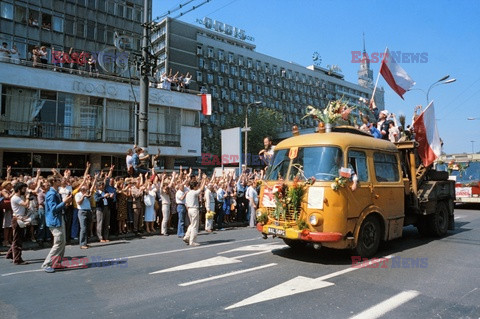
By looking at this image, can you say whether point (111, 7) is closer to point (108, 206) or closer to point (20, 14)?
point (20, 14)

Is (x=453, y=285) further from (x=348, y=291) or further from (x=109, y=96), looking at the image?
(x=109, y=96)

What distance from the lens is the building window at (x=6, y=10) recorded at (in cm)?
2961

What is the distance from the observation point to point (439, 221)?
35.3 feet

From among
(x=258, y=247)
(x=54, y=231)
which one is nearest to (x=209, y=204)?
(x=258, y=247)

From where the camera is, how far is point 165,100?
1146 inches

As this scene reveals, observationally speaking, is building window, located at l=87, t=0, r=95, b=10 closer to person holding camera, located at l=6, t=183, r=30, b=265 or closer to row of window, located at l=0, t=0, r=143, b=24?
row of window, located at l=0, t=0, r=143, b=24

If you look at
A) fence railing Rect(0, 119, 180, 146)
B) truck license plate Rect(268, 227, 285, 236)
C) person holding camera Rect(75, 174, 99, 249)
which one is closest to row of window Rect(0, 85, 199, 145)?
fence railing Rect(0, 119, 180, 146)

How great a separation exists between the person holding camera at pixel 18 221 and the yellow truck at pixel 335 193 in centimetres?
532

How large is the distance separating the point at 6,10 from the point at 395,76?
103 ft

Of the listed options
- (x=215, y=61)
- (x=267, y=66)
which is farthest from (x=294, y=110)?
(x=215, y=61)

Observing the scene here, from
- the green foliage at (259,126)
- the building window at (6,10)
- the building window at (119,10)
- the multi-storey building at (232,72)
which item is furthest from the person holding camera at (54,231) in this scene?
the multi-storey building at (232,72)

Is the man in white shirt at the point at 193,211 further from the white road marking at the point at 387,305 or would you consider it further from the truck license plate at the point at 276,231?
the white road marking at the point at 387,305

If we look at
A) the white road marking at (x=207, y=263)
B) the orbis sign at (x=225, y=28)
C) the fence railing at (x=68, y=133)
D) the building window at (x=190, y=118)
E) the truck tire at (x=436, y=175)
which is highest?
the orbis sign at (x=225, y=28)

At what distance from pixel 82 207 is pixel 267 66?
78.6m
